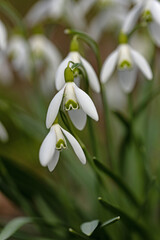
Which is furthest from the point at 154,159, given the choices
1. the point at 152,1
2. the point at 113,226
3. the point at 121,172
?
the point at 152,1

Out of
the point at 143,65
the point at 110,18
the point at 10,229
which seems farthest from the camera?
the point at 110,18

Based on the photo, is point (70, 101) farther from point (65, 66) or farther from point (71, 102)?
point (65, 66)

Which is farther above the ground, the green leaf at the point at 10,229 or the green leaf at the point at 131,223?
the green leaf at the point at 10,229

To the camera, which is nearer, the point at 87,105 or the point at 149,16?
the point at 87,105

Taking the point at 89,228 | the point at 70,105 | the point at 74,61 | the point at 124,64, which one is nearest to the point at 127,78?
the point at 124,64

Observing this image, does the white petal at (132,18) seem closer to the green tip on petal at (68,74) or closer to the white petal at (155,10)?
the white petal at (155,10)

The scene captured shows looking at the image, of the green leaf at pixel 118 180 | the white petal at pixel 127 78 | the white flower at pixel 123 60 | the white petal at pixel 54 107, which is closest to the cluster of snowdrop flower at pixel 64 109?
the white petal at pixel 54 107

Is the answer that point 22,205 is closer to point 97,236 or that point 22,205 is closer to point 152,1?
point 97,236

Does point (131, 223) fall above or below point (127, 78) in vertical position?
below

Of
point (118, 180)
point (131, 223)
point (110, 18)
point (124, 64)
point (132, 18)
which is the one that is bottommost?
point (131, 223)
